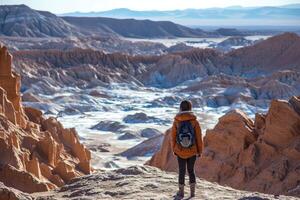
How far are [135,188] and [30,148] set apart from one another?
39.6 feet

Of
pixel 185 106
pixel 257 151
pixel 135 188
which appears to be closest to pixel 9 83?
pixel 257 151

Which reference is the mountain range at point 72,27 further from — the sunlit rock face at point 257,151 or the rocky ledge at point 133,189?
the rocky ledge at point 133,189

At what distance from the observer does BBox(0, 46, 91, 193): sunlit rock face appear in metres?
16.5

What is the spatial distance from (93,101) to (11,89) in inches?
1979

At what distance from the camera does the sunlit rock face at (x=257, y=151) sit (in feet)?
64.8

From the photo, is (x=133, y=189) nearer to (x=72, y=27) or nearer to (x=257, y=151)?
(x=257, y=151)

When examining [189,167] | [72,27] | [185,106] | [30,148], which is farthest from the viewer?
[72,27]

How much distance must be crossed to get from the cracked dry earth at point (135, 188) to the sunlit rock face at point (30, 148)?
505 cm

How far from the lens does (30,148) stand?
21.6m

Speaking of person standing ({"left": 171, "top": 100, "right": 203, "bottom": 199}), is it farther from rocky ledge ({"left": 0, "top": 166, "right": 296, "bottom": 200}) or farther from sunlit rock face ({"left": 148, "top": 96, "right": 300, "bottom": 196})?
sunlit rock face ({"left": 148, "top": 96, "right": 300, "bottom": 196})

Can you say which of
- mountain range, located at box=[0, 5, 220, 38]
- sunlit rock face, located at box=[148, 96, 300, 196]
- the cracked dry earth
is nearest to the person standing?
the cracked dry earth

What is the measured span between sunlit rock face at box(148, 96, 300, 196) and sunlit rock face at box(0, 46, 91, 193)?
4.83 metres

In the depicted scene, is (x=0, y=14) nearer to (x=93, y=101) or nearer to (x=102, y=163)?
(x=93, y=101)

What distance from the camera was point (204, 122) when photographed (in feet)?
204
